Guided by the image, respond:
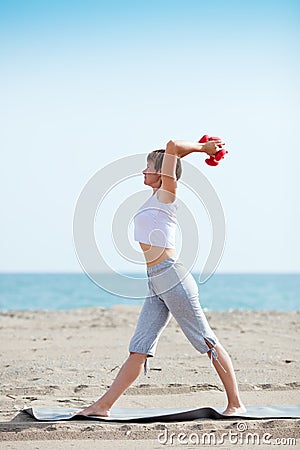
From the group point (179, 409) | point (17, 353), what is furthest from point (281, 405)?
point (17, 353)

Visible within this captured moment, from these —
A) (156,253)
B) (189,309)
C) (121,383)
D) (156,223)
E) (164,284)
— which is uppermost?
(156,223)

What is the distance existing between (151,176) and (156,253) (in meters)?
0.56

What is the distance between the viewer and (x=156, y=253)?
211 inches

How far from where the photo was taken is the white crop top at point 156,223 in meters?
5.30

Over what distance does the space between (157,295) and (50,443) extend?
130 cm

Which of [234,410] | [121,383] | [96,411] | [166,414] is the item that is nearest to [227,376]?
[234,410]

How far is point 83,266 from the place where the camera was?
215 inches

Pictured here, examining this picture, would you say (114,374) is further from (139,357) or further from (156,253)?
(156,253)

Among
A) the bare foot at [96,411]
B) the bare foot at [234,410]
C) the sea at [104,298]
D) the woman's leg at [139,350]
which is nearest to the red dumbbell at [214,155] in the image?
the woman's leg at [139,350]

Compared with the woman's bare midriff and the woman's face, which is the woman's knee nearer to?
the woman's bare midriff

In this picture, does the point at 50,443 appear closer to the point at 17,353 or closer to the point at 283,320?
the point at 17,353

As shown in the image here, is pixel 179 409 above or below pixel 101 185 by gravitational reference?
below

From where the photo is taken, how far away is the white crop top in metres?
5.30

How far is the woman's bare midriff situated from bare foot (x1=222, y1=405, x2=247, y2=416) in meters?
1.20
